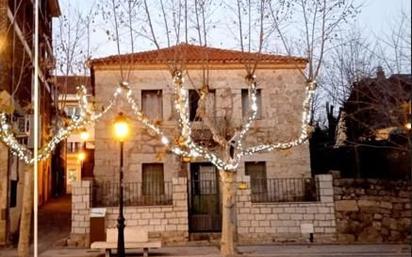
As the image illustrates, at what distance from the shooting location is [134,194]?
2188 centimetres

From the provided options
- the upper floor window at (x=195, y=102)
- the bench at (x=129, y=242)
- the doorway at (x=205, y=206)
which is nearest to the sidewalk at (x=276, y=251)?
the bench at (x=129, y=242)

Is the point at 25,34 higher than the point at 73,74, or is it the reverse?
the point at 25,34

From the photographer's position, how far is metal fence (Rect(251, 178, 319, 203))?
2000cm

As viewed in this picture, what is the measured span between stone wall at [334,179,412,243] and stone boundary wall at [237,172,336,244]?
1.17ft

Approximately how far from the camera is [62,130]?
16969 mm

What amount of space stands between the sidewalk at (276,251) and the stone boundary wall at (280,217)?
838 millimetres

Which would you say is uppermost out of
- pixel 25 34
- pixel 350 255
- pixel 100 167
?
pixel 25 34

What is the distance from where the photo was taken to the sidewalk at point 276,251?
16.0 meters

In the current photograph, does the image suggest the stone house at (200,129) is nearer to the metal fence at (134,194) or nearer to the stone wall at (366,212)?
the metal fence at (134,194)

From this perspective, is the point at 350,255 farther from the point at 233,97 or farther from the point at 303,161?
the point at 233,97

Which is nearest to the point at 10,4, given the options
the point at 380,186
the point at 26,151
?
the point at 26,151

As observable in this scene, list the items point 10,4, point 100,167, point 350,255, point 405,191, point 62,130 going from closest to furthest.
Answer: point 350,255
point 62,130
point 405,191
point 10,4
point 100,167

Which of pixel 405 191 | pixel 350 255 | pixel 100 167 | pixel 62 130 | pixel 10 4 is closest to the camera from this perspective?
pixel 350 255

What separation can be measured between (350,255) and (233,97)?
10737 mm
